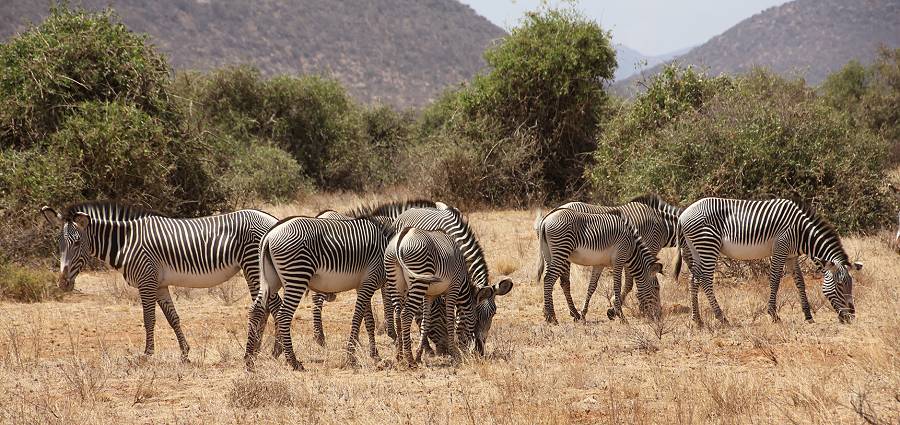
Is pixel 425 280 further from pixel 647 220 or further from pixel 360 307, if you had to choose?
pixel 647 220

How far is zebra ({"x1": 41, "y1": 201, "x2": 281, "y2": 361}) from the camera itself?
380 inches

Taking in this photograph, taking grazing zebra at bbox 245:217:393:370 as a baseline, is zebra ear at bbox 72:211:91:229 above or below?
above

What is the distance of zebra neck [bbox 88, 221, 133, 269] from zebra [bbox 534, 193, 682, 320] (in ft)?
18.4

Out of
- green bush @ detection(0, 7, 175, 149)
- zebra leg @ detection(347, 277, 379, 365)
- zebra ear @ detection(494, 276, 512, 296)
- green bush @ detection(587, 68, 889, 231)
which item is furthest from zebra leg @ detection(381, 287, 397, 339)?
green bush @ detection(0, 7, 175, 149)

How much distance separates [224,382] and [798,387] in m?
5.01

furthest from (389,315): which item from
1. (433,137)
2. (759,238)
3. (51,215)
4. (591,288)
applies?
(433,137)

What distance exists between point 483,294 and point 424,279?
30.8 inches

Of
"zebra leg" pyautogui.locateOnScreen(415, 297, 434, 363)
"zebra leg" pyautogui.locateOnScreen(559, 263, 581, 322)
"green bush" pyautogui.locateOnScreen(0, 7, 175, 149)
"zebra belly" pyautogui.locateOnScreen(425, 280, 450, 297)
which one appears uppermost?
"green bush" pyautogui.locateOnScreen(0, 7, 175, 149)

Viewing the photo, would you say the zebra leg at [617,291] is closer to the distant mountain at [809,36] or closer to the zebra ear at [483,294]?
the zebra ear at [483,294]

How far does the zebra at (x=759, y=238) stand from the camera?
446 inches

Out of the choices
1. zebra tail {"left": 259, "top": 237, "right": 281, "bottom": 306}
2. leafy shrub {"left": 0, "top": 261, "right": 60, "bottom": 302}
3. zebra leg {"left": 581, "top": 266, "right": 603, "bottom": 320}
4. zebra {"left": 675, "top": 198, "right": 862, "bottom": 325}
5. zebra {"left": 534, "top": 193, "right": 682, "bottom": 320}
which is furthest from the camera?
leafy shrub {"left": 0, "top": 261, "right": 60, "bottom": 302}

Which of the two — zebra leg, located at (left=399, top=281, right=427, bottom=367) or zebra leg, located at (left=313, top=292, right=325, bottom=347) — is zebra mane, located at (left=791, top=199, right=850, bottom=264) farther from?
zebra leg, located at (left=313, top=292, right=325, bottom=347)

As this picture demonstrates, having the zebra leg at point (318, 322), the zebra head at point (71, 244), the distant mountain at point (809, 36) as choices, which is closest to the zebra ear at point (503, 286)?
the zebra leg at point (318, 322)

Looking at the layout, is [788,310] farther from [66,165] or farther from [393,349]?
[66,165]
